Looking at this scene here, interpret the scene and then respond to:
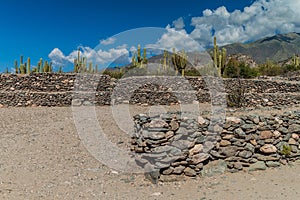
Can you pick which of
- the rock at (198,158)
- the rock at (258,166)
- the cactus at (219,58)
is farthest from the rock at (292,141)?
the cactus at (219,58)

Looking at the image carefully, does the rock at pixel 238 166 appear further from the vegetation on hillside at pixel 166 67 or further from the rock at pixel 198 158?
the vegetation on hillside at pixel 166 67

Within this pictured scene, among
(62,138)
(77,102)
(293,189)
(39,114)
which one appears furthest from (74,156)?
(77,102)

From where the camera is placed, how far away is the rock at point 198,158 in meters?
5.71

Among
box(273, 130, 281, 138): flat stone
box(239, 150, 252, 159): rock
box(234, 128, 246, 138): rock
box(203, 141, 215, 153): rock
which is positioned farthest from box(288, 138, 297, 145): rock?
box(203, 141, 215, 153): rock

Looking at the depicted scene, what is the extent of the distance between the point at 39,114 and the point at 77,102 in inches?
125

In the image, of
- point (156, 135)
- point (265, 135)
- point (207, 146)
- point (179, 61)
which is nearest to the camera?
point (156, 135)

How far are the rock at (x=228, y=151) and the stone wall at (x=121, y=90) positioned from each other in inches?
410

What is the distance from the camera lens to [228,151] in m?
5.92

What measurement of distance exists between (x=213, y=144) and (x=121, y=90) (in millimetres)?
11603

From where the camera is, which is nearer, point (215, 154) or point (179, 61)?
point (215, 154)

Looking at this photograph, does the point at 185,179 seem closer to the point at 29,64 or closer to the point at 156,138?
the point at 156,138

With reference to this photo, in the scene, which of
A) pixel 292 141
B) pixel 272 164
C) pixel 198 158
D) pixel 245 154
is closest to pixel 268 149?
pixel 272 164

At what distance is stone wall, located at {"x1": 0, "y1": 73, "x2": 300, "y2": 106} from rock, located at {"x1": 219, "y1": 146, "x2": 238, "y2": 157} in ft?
34.1

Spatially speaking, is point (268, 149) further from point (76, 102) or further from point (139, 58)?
point (139, 58)
